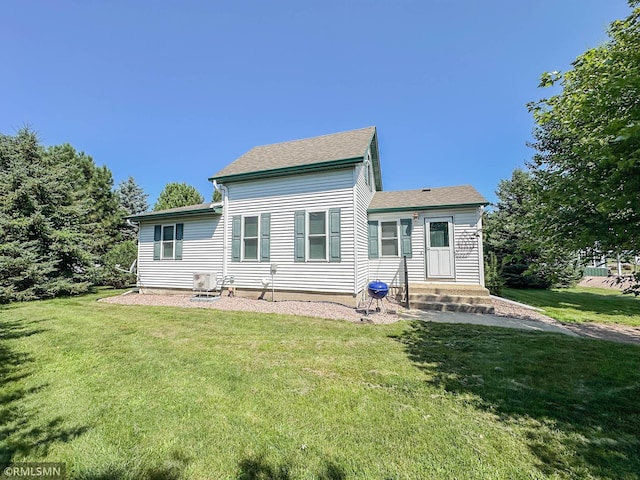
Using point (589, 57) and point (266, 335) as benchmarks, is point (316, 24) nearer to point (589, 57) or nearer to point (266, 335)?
point (589, 57)

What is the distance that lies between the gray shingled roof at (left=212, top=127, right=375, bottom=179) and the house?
60 mm

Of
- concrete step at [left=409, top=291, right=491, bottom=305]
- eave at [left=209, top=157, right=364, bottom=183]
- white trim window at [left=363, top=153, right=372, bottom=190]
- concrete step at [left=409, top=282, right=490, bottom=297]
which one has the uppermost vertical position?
white trim window at [left=363, top=153, right=372, bottom=190]

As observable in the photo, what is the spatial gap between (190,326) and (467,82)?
44.9 ft

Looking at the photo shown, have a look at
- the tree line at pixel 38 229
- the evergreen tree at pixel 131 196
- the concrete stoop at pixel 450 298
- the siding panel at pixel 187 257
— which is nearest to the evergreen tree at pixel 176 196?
the evergreen tree at pixel 131 196

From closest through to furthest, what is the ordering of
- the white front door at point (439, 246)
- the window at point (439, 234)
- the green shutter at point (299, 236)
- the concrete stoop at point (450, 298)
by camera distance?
the concrete stoop at point (450, 298) → the green shutter at point (299, 236) → the white front door at point (439, 246) → the window at point (439, 234)

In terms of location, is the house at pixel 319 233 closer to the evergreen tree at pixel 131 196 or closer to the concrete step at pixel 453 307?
the concrete step at pixel 453 307

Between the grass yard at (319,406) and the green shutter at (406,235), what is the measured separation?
5.28 meters

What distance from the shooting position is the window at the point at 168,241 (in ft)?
37.7

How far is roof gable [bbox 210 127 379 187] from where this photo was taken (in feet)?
30.2

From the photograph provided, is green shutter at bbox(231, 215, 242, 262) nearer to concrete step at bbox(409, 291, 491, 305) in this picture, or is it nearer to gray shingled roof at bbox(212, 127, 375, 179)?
gray shingled roof at bbox(212, 127, 375, 179)

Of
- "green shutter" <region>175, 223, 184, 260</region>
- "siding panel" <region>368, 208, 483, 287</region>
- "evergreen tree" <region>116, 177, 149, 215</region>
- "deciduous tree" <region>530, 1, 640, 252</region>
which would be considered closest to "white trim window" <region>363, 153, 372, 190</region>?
"siding panel" <region>368, 208, 483, 287</region>

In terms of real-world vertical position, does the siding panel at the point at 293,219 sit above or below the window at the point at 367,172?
below

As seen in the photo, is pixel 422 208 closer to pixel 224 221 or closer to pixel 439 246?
pixel 439 246

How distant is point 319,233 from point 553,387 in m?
7.10
